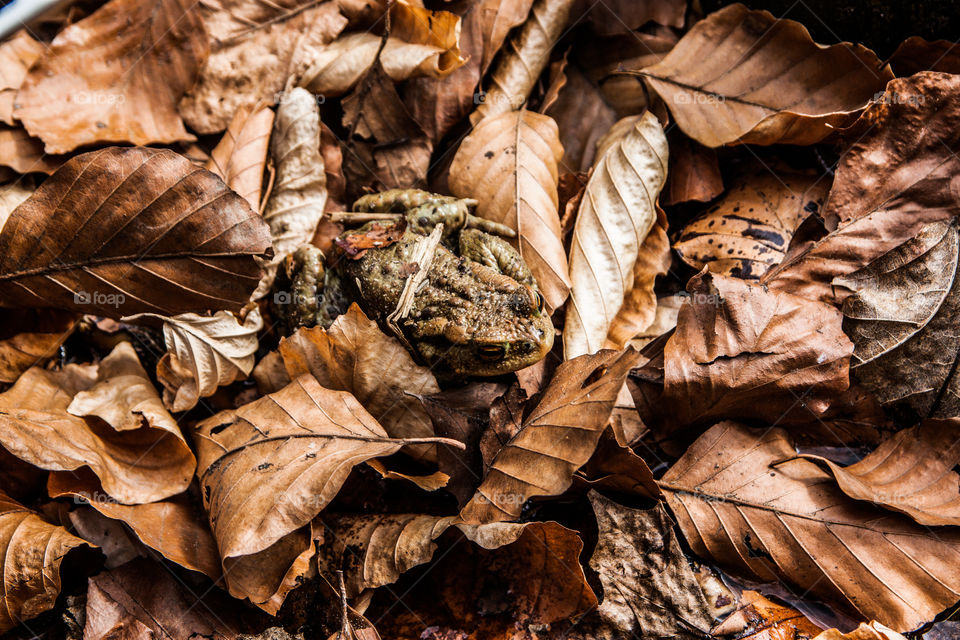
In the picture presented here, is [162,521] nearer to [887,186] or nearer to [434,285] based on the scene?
[434,285]

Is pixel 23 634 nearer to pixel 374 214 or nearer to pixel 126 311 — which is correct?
pixel 126 311

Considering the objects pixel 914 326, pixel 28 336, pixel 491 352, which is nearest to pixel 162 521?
pixel 28 336

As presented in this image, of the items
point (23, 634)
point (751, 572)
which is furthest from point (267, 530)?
point (751, 572)

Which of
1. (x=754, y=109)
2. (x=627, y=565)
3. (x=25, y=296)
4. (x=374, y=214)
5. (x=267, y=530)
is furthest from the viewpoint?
(x=374, y=214)

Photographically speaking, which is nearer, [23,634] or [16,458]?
[23,634]

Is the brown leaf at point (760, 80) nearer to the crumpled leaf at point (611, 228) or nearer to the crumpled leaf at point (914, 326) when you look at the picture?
the crumpled leaf at point (611, 228)
